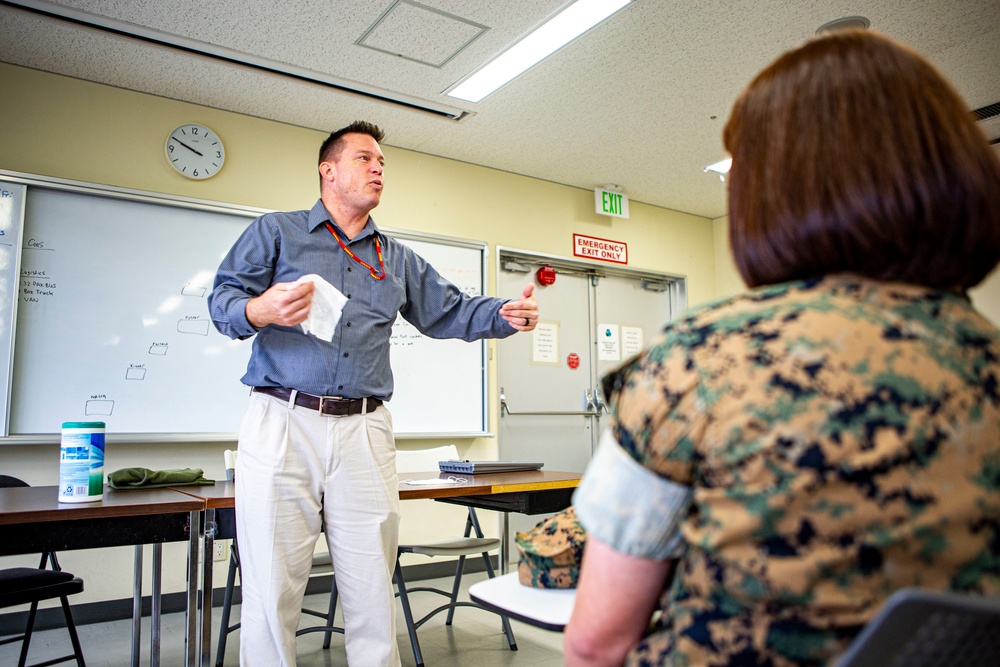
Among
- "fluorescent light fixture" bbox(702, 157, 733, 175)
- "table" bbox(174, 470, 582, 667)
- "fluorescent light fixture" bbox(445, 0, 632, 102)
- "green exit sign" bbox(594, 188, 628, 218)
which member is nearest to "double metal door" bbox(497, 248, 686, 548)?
"green exit sign" bbox(594, 188, 628, 218)

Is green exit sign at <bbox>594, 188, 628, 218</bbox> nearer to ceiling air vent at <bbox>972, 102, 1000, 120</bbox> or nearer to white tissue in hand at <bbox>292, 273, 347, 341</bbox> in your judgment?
ceiling air vent at <bbox>972, 102, 1000, 120</bbox>

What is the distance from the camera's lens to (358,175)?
2.26m

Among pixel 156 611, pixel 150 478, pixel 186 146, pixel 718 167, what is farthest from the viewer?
pixel 718 167

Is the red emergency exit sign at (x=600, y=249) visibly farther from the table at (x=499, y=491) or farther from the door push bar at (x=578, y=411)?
the table at (x=499, y=491)

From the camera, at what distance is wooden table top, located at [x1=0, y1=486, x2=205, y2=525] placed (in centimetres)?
166

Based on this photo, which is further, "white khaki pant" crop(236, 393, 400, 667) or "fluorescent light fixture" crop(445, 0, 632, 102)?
"fluorescent light fixture" crop(445, 0, 632, 102)

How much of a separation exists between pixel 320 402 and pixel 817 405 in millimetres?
1559

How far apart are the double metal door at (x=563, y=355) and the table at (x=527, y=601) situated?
13.5 feet

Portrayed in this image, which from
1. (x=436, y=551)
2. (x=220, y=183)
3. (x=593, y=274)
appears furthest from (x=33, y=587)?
(x=593, y=274)

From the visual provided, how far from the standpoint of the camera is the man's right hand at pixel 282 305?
1.74 meters

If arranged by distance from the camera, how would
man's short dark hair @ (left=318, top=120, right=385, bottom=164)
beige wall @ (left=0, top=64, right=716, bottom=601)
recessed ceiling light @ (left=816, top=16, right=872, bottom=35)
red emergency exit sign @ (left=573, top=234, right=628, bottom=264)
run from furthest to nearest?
red emergency exit sign @ (left=573, top=234, right=628, bottom=264) → beige wall @ (left=0, top=64, right=716, bottom=601) → recessed ceiling light @ (left=816, top=16, right=872, bottom=35) → man's short dark hair @ (left=318, top=120, right=385, bottom=164)

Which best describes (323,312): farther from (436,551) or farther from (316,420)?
(436,551)

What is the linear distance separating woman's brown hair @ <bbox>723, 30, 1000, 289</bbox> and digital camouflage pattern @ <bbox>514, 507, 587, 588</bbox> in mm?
414

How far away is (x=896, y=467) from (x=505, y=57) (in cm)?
338
